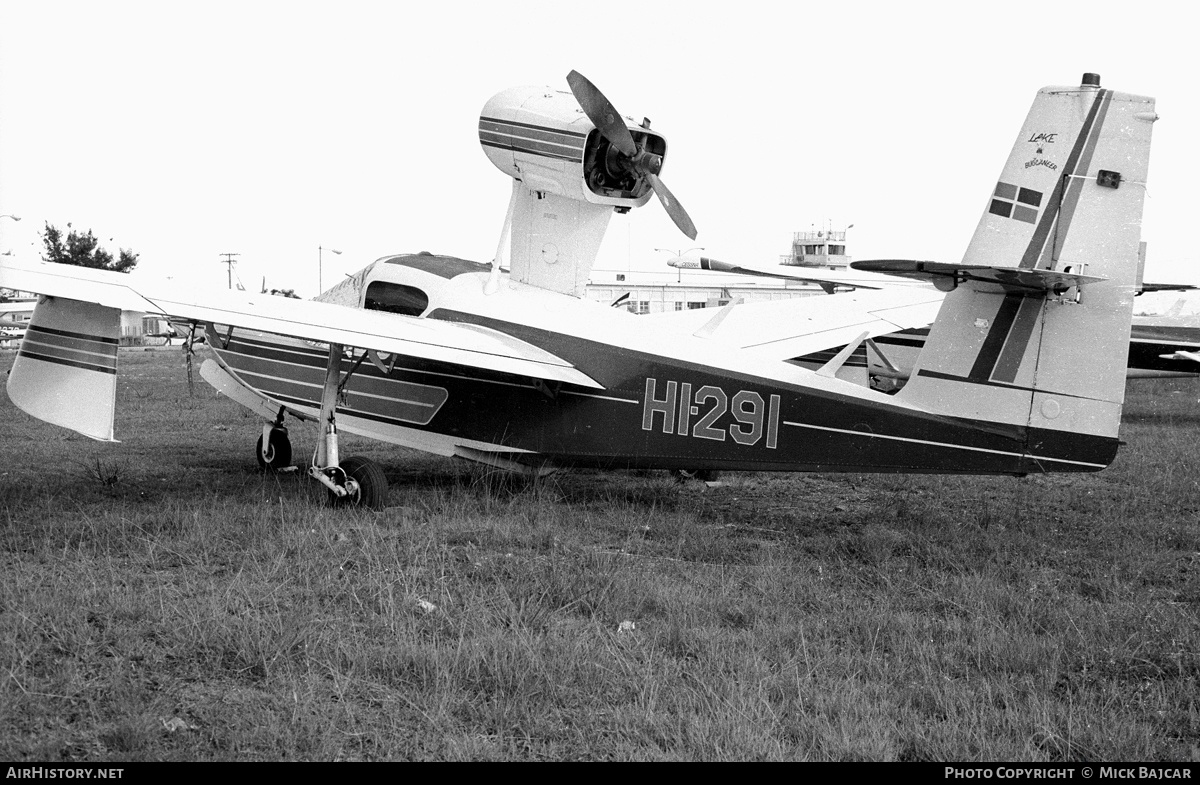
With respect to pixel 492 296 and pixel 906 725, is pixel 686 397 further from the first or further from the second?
pixel 906 725

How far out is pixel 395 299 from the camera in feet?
36.6

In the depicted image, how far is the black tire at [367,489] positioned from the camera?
9141mm

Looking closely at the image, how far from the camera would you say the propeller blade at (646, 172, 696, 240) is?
10617 mm

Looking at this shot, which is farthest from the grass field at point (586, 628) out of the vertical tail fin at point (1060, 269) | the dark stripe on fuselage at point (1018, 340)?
the dark stripe on fuselage at point (1018, 340)

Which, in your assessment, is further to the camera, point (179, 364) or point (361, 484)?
point (179, 364)

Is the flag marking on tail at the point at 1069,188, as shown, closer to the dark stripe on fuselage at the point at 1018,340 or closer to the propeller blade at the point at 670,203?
the dark stripe on fuselage at the point at 1018,340

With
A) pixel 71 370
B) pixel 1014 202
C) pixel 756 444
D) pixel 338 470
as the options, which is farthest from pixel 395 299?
pixel 1014 202

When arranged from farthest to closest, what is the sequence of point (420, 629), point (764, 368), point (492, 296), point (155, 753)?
point (492, 296)
point (764, 368)
point (420, 629)
point (155, 753)

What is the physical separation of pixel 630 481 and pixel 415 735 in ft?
24.3

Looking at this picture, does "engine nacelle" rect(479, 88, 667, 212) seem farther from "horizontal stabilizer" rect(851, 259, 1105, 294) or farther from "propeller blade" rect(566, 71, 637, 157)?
"horizontal stabilizer" rect(851, 259, 1105, 294)

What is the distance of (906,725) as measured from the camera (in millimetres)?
4496

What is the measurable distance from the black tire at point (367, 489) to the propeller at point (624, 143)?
4013mm

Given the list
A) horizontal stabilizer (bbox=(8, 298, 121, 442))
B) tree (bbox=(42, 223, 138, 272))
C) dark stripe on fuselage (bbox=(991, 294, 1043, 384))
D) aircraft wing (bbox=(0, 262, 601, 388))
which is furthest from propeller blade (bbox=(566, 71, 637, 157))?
tree (bbox=(42, 223, 138, 272))

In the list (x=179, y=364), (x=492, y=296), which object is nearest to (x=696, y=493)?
(x=492, y=296)
